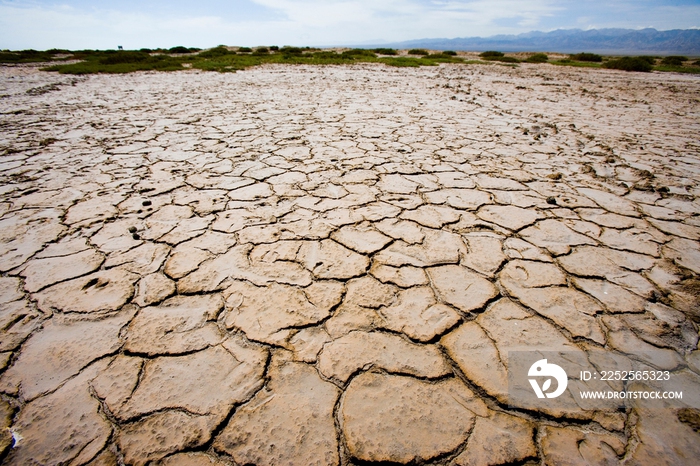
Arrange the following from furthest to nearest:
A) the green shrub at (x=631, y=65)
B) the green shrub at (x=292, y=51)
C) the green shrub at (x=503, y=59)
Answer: the green shrub at (x=292, y=51) → the green shrub at (x=503, y=59) → the green shrub at (x=631, y=65)

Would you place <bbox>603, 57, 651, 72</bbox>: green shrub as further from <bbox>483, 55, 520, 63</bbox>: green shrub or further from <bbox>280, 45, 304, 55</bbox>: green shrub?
<bbox>280, 45, 304, 55</bbox>: green shrub

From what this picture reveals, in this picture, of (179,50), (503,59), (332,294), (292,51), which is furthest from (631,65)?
(179,50)

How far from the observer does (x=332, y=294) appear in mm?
1461

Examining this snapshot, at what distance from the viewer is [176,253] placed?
5.64 feet

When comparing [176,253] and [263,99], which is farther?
[263,99]

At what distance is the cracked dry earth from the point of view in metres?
0.96

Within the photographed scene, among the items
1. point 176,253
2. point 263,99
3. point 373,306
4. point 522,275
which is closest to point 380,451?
point 373,306

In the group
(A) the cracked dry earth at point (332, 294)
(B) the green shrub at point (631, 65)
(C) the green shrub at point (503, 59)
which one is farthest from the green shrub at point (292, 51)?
(A) the cracked dry earth at point (332, 294)

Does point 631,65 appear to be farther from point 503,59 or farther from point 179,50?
point 179,50

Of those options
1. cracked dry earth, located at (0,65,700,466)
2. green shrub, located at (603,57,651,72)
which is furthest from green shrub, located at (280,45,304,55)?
cracked dry earth, located at (0,65,700,466)

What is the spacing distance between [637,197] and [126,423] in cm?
330

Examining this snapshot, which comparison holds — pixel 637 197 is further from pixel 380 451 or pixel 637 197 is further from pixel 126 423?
pixel 126 423

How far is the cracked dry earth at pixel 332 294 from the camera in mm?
964

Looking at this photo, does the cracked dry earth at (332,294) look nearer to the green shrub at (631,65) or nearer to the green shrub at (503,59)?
the green shrub at (631,65)
